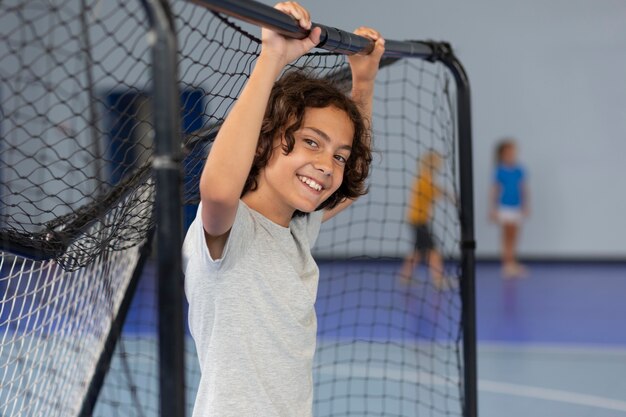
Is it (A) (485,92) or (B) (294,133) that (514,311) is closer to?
(A) (485,92)

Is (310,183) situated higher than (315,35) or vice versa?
(315,35)

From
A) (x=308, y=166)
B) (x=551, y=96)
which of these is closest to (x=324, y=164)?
(x=308, y=166)

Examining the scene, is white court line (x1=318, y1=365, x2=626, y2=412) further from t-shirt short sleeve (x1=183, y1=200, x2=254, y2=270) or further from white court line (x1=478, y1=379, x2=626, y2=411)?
t-shirt short sleeve (x1=183, y1=200, x2=254, y2=270)

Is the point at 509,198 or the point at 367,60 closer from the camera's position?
the point at 367,60

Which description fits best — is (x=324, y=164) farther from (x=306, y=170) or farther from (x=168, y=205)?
(x=168, y=205)

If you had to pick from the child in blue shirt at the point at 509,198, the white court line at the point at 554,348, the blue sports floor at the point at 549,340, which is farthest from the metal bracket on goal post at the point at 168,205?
the child in blue shirt at the point at 509,198

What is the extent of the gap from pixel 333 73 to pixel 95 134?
75cm

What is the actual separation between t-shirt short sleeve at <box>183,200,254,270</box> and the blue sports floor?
141cm

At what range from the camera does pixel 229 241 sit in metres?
1.56

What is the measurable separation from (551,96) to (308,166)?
8.43 meters

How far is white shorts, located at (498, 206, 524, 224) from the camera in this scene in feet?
30.2

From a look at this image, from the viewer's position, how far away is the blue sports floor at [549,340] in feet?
13.8

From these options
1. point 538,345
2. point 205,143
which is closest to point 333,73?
point 205,143

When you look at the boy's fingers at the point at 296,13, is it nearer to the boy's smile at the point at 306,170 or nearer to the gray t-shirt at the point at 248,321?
the boy's smile at the point at 306,170
